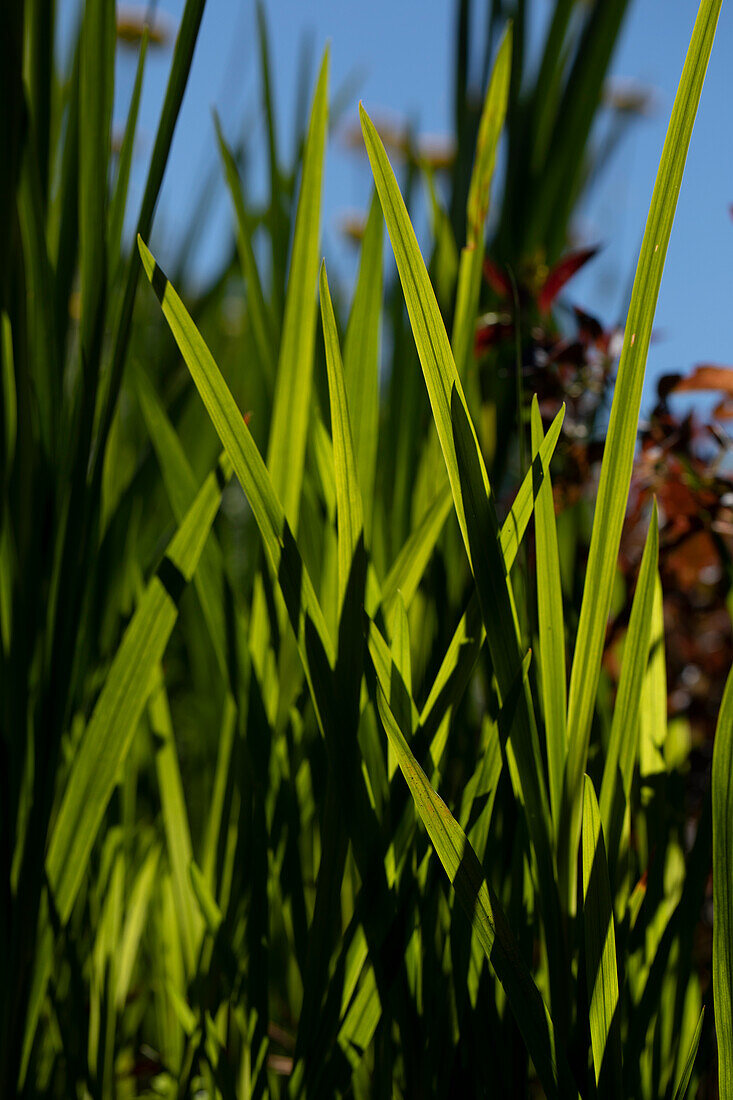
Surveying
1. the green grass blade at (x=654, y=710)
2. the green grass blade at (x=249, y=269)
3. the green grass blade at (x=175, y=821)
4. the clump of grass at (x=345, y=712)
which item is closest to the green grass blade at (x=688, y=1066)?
the clump of grass at (x=345, y=712)

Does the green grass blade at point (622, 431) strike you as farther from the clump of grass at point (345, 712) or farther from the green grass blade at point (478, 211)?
the green grass blade at point (478, 211)

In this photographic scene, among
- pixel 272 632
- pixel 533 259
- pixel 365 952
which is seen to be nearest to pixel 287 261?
pixel 533 259

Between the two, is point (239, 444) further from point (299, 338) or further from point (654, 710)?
point (654, 710)

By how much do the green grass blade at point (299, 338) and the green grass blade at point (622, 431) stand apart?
0.46ft

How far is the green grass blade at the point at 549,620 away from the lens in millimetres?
262

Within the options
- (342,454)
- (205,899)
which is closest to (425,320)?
(342,454)

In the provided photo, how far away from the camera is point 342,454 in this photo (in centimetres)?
26

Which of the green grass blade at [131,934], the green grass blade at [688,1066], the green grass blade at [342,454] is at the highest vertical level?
the green grass blade at [342,454]

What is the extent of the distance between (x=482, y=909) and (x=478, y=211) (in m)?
0.27

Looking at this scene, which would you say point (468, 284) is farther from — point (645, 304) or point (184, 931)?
point (184, 931)

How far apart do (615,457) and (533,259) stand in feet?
0.96

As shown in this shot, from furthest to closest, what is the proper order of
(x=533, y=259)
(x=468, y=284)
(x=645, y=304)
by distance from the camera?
(x=533, y=259)
(x=468, y=284)
(x=645, y=304)

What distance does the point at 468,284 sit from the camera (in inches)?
14.5

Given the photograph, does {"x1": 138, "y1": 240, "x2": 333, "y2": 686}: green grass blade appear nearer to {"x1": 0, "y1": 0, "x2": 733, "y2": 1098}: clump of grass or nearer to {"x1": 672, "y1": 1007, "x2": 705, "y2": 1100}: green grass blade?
{"x1": 0, "y1": 0, "x2": 733, "y2": 1098}: clump of grass
